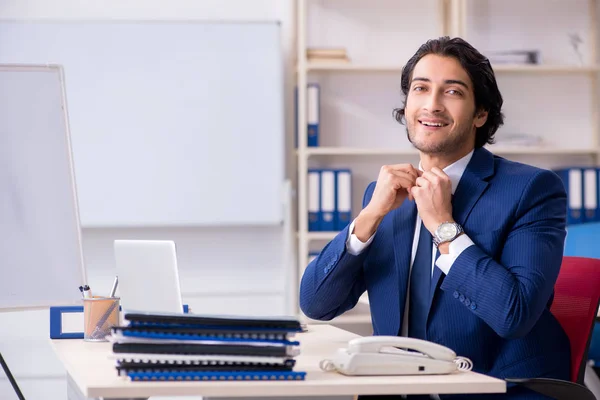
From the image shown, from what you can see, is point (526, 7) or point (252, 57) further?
point (526, 7)

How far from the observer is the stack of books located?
4.18 metres

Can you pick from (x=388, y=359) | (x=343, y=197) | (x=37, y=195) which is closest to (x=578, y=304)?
(x=388, y=359)

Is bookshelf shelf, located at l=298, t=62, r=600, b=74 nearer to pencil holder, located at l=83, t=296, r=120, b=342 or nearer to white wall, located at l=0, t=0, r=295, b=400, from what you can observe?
white wall, located at l=0, t=0, r=295, b=400

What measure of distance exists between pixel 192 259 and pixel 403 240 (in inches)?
103

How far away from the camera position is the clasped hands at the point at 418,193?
1.74 metres

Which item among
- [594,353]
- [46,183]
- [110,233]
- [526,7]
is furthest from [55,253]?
[526,7]

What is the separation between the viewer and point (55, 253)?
8.75 ft

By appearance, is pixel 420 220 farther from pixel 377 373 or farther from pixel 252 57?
pixel 252 57

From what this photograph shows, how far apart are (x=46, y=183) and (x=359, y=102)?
2143mm

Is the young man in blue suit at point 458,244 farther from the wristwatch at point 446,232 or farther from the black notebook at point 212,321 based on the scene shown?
the black notebook at point 212,321

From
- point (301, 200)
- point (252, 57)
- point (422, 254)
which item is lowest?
point (301, 200)

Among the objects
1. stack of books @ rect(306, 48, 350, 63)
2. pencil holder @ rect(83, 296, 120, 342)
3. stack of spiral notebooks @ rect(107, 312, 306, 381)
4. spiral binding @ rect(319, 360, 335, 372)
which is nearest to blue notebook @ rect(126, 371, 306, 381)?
stack of spiral notebooks @ rect(107, 312, 306, 381)

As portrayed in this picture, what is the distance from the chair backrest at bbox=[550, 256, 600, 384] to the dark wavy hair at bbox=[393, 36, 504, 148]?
0.40 m

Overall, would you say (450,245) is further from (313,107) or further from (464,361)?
(313,107)
